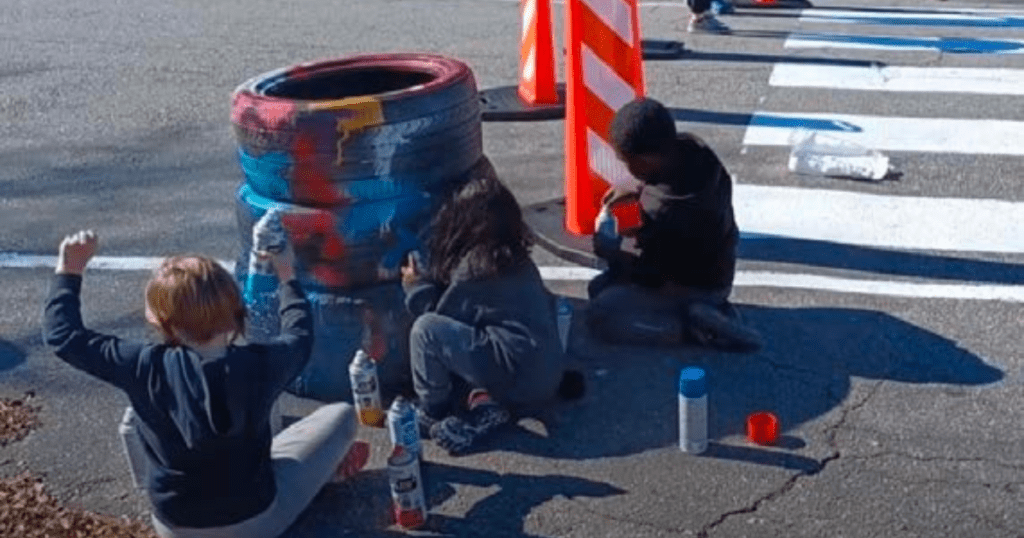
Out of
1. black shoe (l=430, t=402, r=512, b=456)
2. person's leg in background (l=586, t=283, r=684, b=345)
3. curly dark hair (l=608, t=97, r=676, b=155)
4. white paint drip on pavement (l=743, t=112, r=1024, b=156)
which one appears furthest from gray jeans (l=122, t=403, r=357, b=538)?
white paint drip on pavement (l=743, t=112, r=1024, b=156)

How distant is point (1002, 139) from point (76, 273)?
583 cm

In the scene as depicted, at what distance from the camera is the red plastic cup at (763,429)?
18.9 ft

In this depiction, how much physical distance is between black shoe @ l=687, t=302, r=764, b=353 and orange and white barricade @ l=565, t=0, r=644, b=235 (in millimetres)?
1306

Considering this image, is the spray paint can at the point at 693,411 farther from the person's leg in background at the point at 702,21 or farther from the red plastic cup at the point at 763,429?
the person's leg in background at the point at 702,21

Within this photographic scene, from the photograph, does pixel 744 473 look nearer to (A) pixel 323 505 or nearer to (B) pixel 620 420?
(B) pixel 620 420

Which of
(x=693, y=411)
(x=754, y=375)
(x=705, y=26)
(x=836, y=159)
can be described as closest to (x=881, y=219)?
(x=836, y=159)

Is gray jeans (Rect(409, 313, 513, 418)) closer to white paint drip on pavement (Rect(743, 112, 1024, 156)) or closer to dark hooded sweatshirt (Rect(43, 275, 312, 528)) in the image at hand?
dark hooded sweatshirt (Rect(43, 275, 312, 528))

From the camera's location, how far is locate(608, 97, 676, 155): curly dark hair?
645 centimetres

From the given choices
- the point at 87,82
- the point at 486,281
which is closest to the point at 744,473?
the point at 486,281

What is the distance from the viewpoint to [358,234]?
19.7ft

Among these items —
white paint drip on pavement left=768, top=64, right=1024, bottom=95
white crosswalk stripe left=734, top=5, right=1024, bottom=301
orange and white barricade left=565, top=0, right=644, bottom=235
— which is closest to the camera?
orange and white barricade left=565, top=0, right=644, bottom=235

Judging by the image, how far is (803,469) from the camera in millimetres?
5621

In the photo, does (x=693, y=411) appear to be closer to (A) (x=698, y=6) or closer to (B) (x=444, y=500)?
(B) (x=444, y=500)

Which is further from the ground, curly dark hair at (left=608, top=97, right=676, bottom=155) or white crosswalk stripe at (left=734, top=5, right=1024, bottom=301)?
Answer: curly dark hair at (left=608, top=97, right=676, bottom=155)
